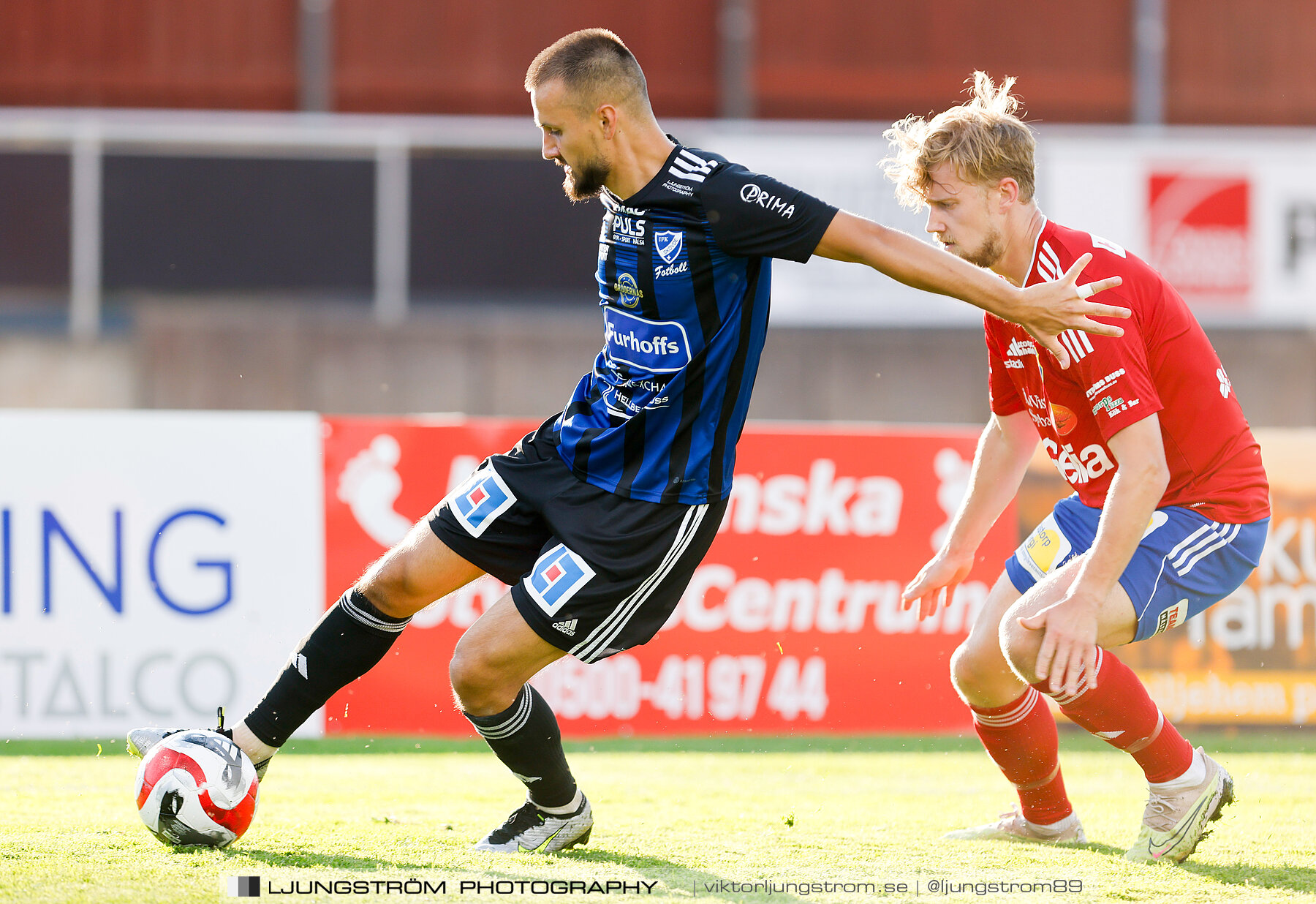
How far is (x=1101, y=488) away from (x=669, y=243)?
1.31 m

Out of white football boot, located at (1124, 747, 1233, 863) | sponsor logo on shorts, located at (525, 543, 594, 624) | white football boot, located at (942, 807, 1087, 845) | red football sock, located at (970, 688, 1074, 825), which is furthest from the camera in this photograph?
white football boot, located at (942, 807, 1087, 845)

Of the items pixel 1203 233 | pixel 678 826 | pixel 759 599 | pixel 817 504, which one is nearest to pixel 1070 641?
pixel 678 826

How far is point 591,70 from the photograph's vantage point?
142 inches

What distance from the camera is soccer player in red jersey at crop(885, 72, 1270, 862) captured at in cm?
347

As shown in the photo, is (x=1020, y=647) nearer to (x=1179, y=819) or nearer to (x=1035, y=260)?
(x=1179, y=819)

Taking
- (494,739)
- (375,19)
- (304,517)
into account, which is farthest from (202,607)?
(375,19)

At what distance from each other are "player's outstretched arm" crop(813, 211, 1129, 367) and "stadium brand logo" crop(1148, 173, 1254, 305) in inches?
313

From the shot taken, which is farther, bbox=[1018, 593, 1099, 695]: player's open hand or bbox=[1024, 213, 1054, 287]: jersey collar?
bbox=[1024, 213, 1054, 287]: jersey collar

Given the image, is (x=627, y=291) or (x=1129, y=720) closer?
(x=627, y=291)

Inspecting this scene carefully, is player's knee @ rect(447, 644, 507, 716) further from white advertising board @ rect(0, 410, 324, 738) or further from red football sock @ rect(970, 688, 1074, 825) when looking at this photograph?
white advertising board @ rect(0, 410, 324, 738)

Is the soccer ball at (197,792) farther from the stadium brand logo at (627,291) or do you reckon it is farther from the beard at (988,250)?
the beard at (988,250)

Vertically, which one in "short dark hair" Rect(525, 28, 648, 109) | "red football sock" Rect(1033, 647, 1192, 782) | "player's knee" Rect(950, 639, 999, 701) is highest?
"short dark hair" Rect(525, 28, 648, 109)

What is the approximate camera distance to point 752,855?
4.04 m

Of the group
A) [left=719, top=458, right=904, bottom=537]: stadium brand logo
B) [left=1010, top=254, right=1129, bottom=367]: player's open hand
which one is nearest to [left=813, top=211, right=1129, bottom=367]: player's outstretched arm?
[left=1010, top=254, right=1129, bottom=367]: player's open hand
